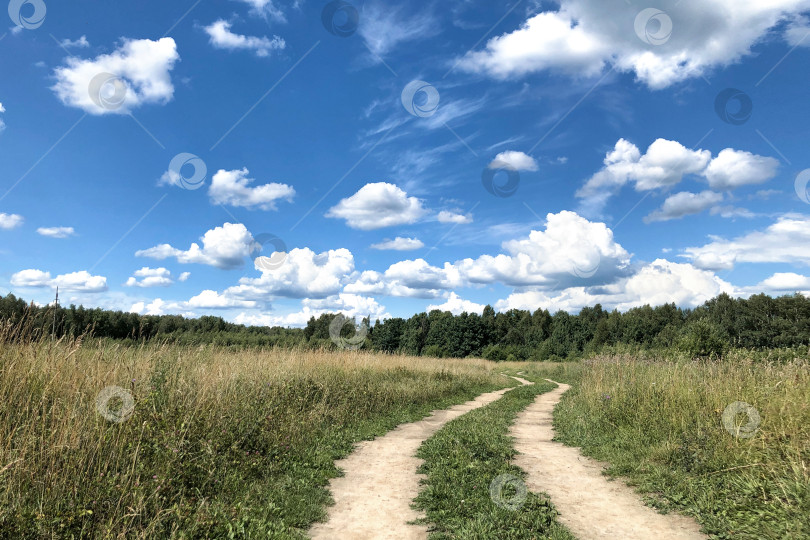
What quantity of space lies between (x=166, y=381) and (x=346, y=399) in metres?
6.13

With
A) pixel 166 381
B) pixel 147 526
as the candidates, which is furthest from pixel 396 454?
pixel 147 526

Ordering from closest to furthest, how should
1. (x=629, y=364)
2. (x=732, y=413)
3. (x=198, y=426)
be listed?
(x=198, y=426) < (x=732, y=413) < (x=629, y=364)

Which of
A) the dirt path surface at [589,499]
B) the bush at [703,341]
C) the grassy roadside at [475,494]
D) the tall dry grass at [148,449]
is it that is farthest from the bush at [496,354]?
the tall dry grass at [148,449]

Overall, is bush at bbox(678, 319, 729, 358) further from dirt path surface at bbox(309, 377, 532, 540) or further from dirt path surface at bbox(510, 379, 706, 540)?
dirt path surface at bbox(309, 377, 532, 540)

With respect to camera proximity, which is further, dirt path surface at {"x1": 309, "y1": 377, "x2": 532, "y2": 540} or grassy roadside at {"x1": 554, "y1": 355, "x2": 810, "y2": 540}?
grassy roadside at {"x1": 554, "y1": 355, "x2": 810, "y2": 540}

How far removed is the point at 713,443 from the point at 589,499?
2.54 meters

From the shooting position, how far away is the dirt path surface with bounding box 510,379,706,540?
5.12m

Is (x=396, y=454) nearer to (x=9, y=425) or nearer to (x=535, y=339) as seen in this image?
(x=9, y=425)

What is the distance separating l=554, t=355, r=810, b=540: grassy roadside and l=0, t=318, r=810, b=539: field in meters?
0.03

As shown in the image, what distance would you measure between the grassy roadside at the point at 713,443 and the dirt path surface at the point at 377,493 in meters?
3.34

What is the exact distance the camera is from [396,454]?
870 cm

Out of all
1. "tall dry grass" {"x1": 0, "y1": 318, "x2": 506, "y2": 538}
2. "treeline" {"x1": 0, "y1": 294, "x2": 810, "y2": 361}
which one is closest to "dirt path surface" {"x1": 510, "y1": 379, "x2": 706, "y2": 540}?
"tall dry grass" {"x1": 0, "y1": 318, "x2": 506, "y2": 538}

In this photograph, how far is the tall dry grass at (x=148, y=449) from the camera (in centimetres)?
430

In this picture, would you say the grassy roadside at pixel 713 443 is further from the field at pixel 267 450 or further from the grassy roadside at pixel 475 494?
the grassy roadside at pixel 475 494
